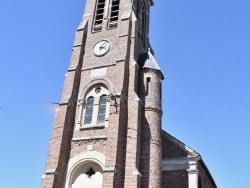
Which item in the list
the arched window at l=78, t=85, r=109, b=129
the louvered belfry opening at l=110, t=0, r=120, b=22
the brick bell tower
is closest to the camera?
the brick bell tower

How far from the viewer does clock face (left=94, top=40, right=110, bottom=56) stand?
23875 mm

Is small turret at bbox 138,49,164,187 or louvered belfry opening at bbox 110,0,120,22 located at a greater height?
louvered belfry opening at bbox 110,0,120,22

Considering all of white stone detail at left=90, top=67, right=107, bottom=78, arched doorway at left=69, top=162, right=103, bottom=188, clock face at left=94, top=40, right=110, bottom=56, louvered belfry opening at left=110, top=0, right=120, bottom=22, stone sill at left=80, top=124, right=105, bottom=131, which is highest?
louvered belfry opening at left=110, top=0, right=120, bottom=22

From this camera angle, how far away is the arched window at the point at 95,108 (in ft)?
69.4

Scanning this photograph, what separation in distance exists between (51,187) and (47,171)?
0.99 metres

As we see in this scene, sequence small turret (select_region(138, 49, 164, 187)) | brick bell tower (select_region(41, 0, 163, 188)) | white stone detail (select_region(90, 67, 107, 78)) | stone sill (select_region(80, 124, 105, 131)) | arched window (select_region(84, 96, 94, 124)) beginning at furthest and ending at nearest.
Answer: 1. white stone detail (select_region(90, 67, 107, 78))
2. arched window (select_region(84, 96, 94, 124))
3. stone sill (select_region(80, 124, 105, 131))
4. small turret (select_region(138, 49, 164, 187))
5. brick bell tower (select_region(41, 0, 163, 188))

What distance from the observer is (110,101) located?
21031 millimetres

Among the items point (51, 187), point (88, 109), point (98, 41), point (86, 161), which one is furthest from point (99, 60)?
point (51, 187)

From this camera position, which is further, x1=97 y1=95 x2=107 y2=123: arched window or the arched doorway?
x1=97 y1=95 x2=107 y2=123: arched window

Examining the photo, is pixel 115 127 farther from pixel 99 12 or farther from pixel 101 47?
pixel 99 12

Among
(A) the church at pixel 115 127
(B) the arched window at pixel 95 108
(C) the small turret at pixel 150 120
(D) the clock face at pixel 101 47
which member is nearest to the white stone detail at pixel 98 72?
(A) the church at pixel 115 127

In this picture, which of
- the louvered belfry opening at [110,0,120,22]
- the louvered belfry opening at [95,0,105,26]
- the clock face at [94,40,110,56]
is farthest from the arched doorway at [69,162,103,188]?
the louvered belfry opening at [110,0,120,22]

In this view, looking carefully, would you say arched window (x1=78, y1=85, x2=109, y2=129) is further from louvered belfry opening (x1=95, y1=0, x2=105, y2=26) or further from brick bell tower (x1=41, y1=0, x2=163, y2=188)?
louvered belfry opening (x1=95, y1=0, x2=105, y2=26)

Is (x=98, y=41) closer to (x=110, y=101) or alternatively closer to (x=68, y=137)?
(x=110, y=101)
